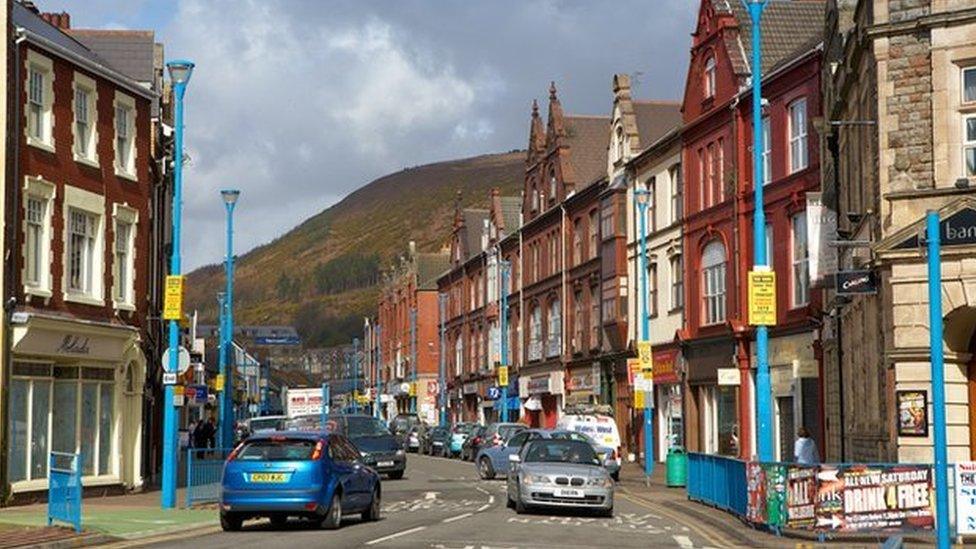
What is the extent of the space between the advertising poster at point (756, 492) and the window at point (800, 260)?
18156 mm

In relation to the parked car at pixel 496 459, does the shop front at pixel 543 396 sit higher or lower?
higher

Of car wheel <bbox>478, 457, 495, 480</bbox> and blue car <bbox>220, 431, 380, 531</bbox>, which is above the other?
blue car <bbox>220, 431, 380, 531</bbox>

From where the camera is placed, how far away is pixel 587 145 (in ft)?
234

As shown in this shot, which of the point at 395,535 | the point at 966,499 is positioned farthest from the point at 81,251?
the point at 966,499

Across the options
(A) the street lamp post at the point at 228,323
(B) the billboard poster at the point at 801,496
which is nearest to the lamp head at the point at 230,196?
(A) the street lamp post at the point at 228,323

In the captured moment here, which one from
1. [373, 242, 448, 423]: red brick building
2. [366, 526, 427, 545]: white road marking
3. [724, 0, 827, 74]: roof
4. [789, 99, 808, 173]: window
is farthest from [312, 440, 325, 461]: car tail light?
[373, 242, 448, 423]: red brick building

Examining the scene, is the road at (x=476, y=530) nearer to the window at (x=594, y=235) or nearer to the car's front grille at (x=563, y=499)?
the car's front grille at (x=563, y=499)

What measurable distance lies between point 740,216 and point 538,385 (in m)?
28.6

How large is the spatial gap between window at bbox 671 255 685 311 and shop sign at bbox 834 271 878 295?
26522mm

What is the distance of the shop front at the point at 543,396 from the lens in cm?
6981

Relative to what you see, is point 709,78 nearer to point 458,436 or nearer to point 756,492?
point 458,436

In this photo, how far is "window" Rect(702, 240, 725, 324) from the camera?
4859cm

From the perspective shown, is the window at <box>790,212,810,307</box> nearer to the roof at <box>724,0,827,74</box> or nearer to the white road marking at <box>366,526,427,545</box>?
the roof at <box>724,0,827,74</box>

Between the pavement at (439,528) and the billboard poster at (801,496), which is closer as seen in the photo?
the pavement at (439,528)
